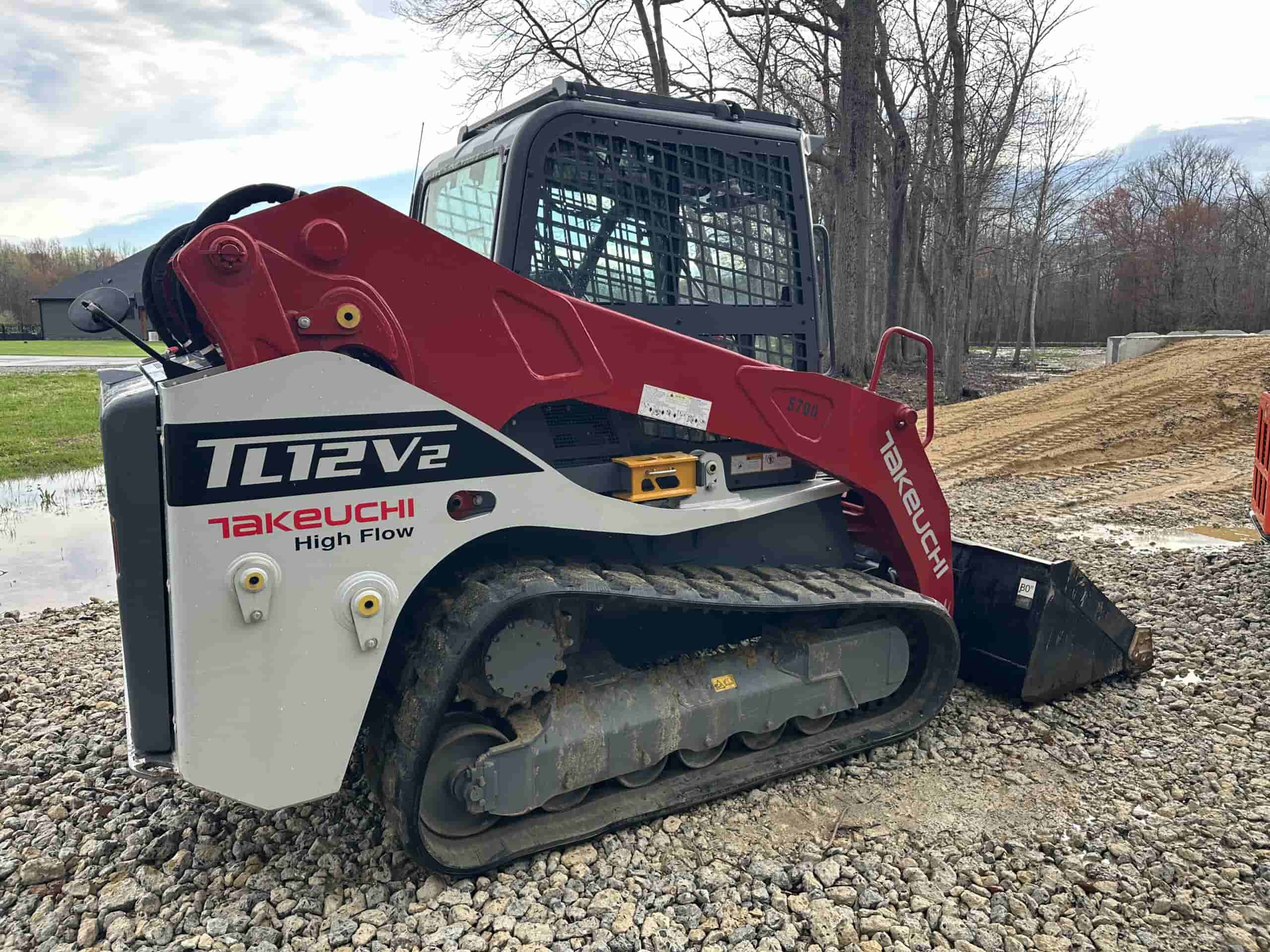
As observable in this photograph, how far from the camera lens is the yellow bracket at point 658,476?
329cm

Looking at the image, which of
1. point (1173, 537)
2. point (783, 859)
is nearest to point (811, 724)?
point (783, 859)

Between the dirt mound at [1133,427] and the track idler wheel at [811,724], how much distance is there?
7108mm

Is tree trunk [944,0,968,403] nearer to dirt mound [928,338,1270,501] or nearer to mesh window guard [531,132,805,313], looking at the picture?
dirt mound [928,338,1270,501]

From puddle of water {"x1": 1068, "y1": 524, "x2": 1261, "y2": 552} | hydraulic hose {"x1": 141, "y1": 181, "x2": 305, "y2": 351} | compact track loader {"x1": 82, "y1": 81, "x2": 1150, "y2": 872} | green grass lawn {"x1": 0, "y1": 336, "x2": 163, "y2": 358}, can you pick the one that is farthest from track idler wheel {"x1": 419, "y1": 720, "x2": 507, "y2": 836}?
green grass lawn {"x1": 0, "y1": 336, "x2": 163, "y2": 358}

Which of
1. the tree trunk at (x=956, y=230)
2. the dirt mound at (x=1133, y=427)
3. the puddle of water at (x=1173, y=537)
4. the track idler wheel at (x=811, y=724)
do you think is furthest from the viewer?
the tree trunk at (x=956, y=230)

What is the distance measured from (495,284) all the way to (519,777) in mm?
1632

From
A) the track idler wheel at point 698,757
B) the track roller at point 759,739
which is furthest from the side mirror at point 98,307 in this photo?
the track roller at point 759,739

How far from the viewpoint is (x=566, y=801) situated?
10.8ft

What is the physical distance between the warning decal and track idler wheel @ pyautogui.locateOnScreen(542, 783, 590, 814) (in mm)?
1342

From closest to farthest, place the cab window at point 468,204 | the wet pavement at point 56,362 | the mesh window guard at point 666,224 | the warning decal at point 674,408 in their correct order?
the warning decal at point 674,408 → the mesh window guard at point 666,224 → the cab window at point 468,204 → the wet pavement at point 56,362

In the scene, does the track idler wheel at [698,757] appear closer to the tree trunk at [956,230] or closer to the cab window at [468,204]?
the cab window at [468,204]

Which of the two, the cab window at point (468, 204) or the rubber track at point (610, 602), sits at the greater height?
the cab window at point (468, 204)

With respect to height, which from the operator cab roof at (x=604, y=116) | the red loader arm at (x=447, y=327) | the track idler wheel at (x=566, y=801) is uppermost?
the operator cab roof at (x=604, y=116)

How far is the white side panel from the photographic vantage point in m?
2.49
